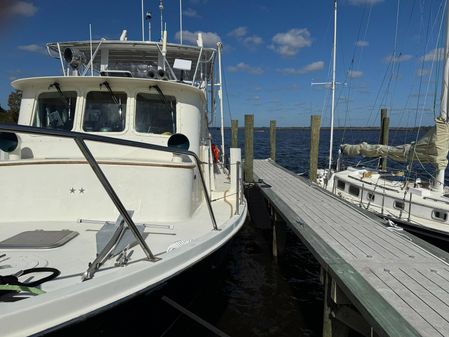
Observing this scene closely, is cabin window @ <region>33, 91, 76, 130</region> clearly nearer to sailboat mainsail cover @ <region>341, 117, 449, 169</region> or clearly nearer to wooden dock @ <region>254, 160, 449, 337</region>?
wooden dock @ <region>254, 160, 449, 337</region>

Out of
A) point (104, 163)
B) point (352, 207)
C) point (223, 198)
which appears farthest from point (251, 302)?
point (104, 163)

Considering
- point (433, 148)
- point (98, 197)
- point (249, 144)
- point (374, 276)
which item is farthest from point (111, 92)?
point (433, 148)

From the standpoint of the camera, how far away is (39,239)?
3576 mm

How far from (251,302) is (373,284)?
3318mm

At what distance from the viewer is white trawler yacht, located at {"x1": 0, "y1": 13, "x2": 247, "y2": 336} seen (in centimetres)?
261

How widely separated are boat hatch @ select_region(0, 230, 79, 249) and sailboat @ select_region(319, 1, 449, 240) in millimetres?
8666

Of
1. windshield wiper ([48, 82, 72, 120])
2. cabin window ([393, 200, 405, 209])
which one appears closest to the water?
cabin window ([393, 200, 405, 209])

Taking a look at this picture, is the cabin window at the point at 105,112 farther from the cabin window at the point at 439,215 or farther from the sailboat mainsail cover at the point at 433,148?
the sailboat mainsail cover at the point at 433,148

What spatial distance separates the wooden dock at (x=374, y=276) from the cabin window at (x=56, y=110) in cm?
416

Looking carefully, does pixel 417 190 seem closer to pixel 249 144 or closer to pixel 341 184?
pixel 341 184

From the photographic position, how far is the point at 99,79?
17.7 ft

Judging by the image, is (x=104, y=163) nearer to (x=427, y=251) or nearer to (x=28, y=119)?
(x=28, y=119)

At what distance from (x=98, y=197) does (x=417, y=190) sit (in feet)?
30.3

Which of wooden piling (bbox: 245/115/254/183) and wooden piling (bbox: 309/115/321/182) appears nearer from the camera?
wooden piling (bbox: 245/115/254/183)
